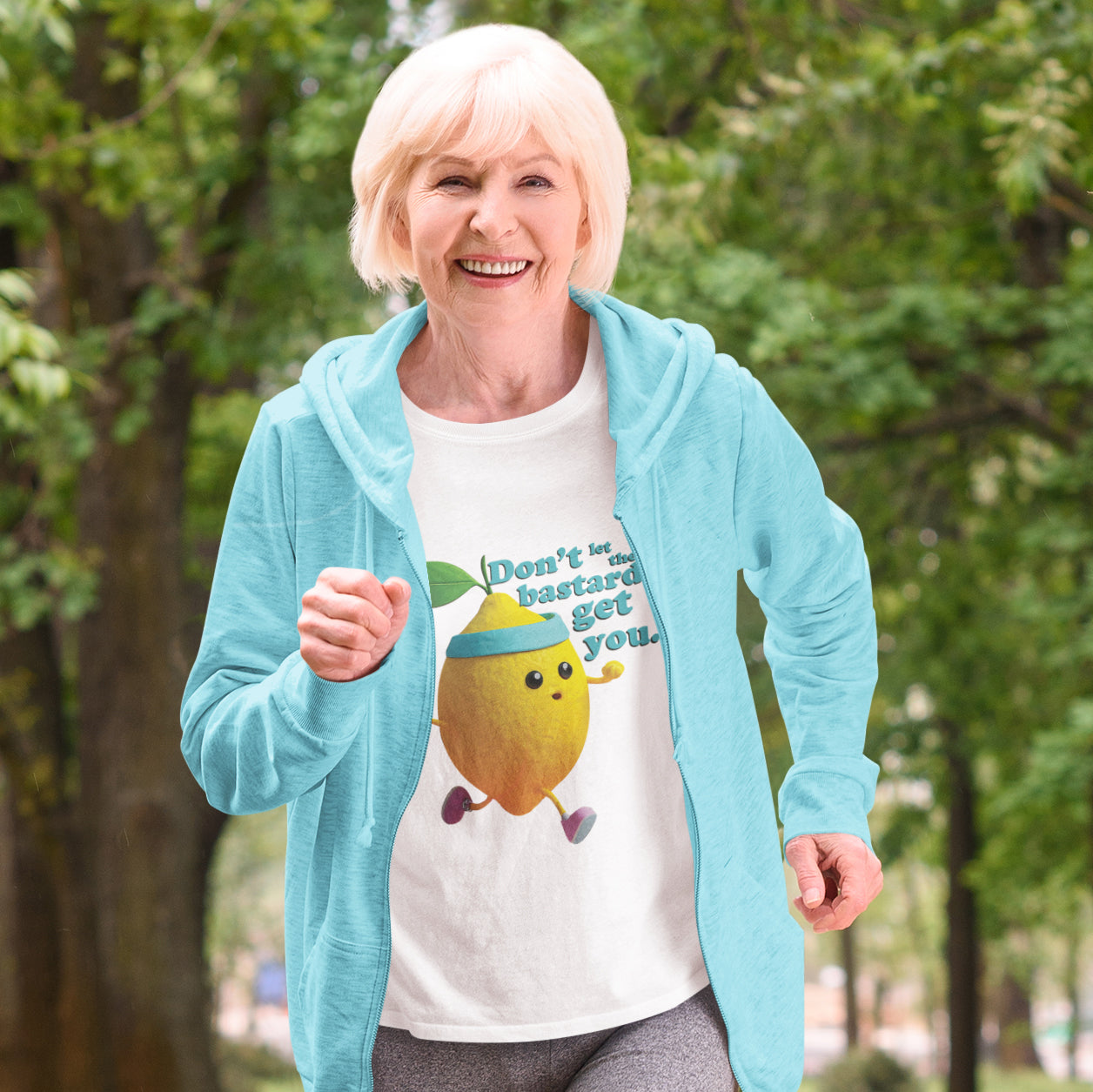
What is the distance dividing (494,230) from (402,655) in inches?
19.4

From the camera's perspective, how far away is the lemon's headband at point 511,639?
1.60 m

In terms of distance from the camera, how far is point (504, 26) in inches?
65.4

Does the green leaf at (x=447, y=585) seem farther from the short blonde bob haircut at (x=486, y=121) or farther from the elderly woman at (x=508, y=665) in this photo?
the short blonde bob haircut at (x=486, y=121)

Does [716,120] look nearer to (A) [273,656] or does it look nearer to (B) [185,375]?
(B) [185,375]

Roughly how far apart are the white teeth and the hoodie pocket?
0.79m

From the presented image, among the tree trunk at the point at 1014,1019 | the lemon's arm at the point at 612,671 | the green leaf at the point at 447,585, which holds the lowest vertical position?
the tree trunk at the point at 1014,1019

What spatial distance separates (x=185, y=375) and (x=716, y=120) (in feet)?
11.2

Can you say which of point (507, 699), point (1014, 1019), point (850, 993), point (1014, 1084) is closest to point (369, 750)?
point (507, 699)

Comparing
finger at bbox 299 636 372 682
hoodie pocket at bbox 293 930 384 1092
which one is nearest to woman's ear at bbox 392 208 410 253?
Result: finger at bbox 299 636 372 682

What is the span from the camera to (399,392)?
1.67 metres

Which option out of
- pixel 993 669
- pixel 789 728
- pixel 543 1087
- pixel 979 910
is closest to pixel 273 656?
pixel 543 1087

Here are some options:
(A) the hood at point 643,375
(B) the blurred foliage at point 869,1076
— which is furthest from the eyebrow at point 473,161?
(B) the blurred foliage at point 869,1076

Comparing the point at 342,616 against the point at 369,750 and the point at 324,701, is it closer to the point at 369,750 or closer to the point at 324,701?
the point at 324,701

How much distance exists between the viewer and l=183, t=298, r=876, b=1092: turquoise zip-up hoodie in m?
1.57
